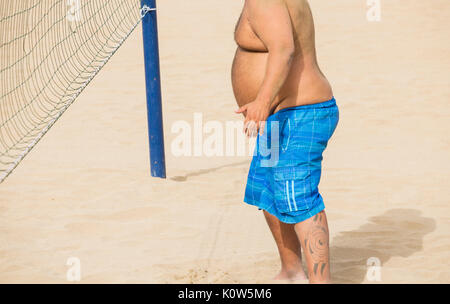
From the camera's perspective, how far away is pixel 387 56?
10.6 m

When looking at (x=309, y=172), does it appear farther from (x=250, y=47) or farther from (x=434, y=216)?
(x=434, y=216)

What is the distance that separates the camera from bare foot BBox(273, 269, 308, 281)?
12.0 ft

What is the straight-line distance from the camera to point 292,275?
3.69 metres

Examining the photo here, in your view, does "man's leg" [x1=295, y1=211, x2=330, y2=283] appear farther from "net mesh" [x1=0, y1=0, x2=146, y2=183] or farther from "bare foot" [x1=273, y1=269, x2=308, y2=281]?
"net mesh" [x1=0, y1=0, x2=146, y2=183]

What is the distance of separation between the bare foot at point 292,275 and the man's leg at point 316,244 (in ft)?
1.40

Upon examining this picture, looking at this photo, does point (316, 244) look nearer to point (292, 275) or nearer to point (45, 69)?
point (292, 275)

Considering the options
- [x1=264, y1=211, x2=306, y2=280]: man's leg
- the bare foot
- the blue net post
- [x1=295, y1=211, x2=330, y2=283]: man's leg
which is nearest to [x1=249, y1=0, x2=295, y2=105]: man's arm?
[x1=295, y1=211, x2=330, y2=283]: man's leg

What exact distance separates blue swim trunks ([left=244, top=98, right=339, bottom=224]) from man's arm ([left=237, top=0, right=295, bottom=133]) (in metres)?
0.22

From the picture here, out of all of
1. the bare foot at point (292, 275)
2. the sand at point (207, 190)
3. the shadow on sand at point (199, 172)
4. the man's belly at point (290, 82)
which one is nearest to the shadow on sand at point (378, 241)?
the sand at point (207, 190)

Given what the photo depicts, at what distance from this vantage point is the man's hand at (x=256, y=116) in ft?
9.98

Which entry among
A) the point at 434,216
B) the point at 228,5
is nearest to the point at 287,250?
the point at 434,216

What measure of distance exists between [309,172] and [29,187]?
3009 millimetres

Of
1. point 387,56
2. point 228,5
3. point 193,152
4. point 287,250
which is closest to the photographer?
point 287,250

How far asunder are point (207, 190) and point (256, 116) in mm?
2479
